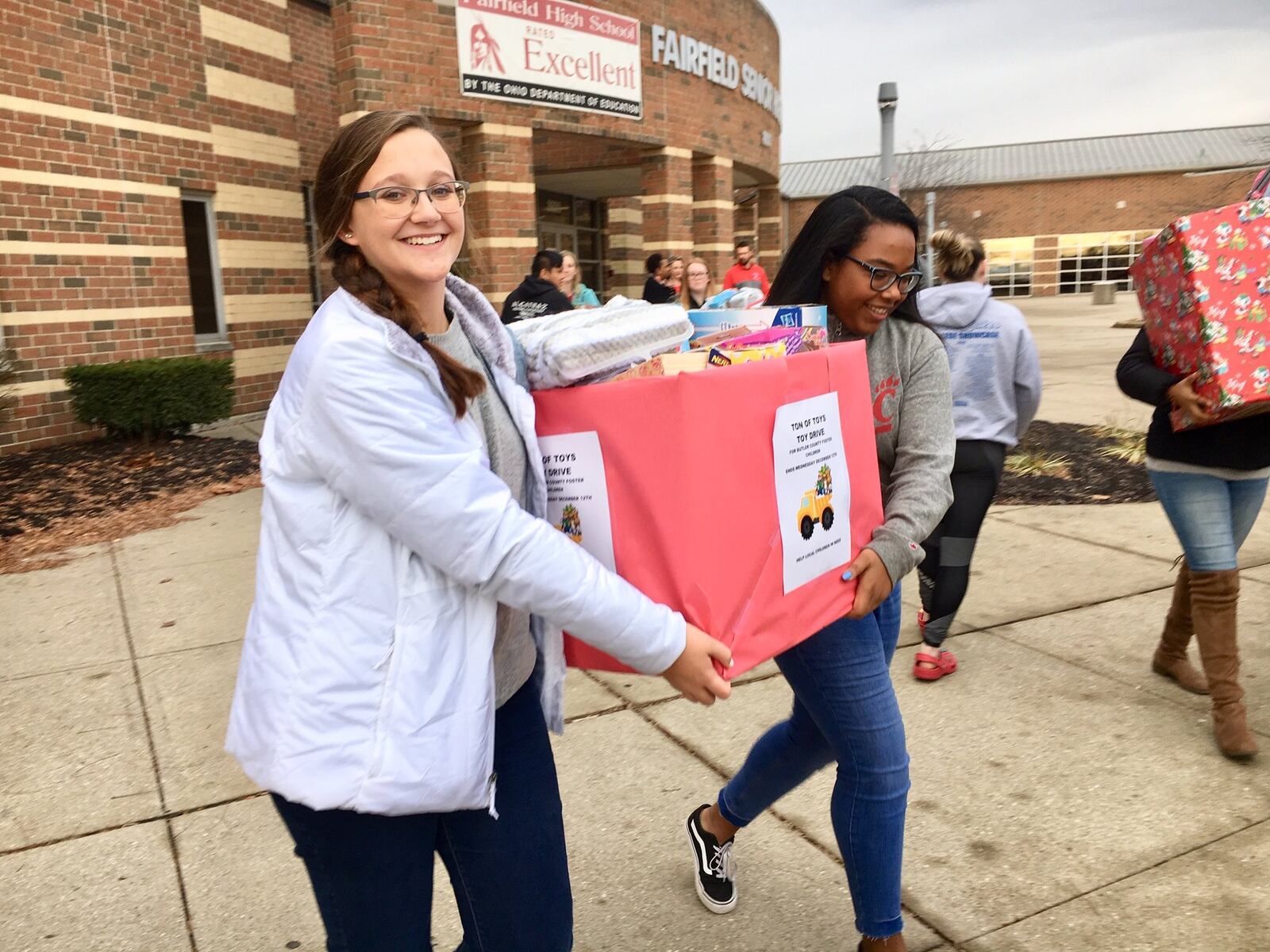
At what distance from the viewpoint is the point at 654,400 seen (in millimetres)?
1607

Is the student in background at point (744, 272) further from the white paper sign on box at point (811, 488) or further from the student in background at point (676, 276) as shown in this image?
the white paper sign on box at point (811, 488)

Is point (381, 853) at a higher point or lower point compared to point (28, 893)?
higher

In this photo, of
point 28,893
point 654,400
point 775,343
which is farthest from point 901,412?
point 28,893

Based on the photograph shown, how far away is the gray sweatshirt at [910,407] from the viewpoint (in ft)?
7.38

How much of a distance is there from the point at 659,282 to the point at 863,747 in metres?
7.75

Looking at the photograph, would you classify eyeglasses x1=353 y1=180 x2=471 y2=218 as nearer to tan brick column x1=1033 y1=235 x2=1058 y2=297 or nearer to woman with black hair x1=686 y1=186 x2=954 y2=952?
woman with black hair x1=686 y1=186 x2=954 y2=952

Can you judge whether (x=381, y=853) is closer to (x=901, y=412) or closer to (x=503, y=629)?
(x=503, y=629)

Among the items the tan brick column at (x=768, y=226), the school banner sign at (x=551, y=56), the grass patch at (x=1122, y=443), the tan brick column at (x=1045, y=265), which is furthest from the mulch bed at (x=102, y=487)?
the tan brick column at (x=1045, y=265)

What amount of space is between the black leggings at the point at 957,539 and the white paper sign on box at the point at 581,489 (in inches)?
111

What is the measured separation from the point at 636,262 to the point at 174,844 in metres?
16.3

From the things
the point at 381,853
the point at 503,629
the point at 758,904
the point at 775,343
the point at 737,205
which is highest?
the point at 737,205

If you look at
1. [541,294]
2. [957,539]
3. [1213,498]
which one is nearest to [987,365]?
[957,539]

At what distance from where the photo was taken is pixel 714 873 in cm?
272

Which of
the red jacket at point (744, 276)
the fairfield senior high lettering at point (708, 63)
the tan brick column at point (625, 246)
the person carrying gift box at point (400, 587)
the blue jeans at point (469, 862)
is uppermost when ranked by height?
the fairfield senior high lettering at point (708, 63)
